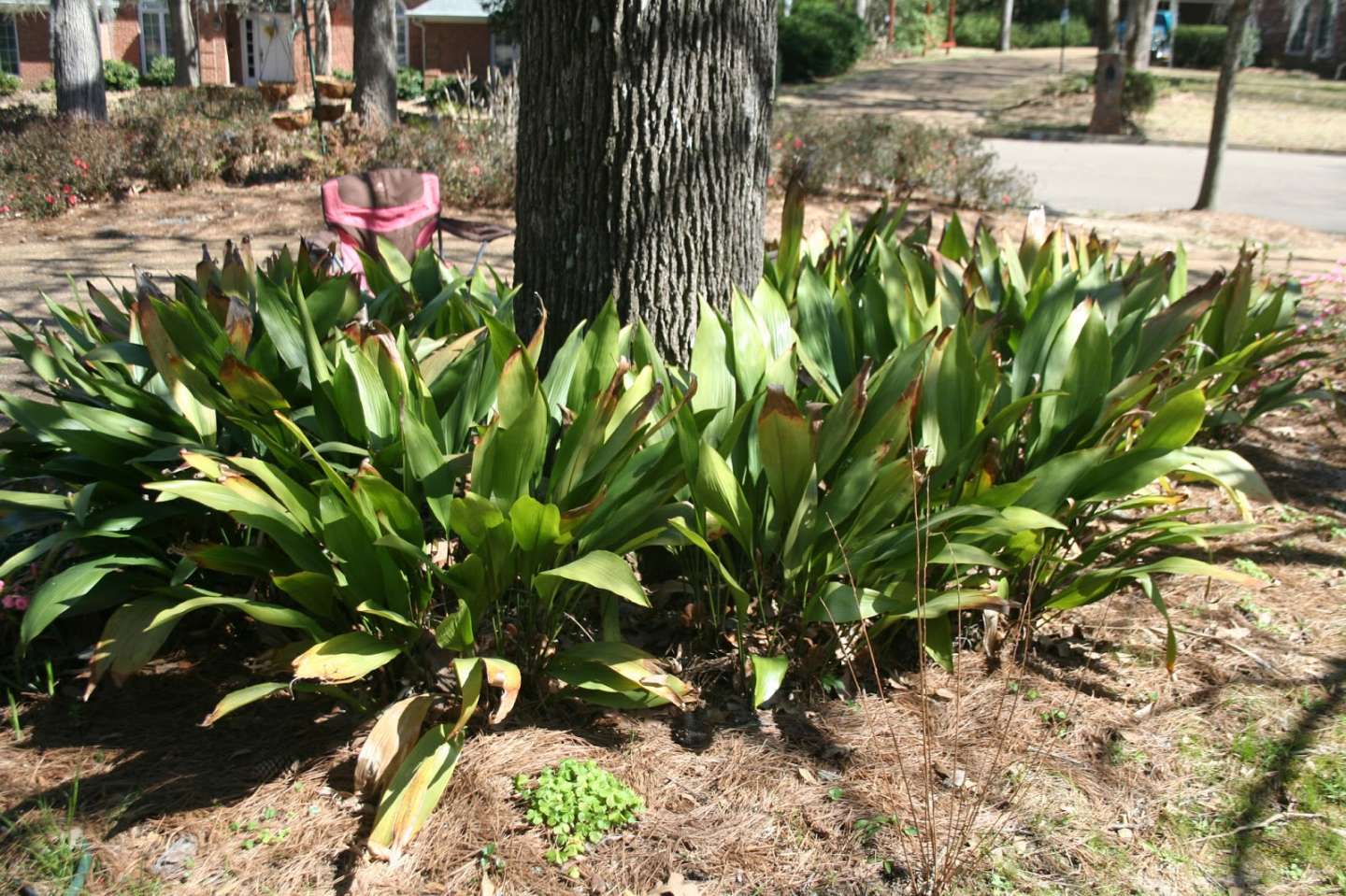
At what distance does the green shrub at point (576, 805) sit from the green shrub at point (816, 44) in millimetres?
32425

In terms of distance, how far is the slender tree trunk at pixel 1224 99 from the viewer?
11180mm

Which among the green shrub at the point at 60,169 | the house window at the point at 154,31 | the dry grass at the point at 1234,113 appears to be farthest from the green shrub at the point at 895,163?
the house window at the point at 154,31

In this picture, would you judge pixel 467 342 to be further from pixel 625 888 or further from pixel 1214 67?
pixel 1214 67

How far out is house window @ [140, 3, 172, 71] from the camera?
133 feet

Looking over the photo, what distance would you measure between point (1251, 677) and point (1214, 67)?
4226 centimetres

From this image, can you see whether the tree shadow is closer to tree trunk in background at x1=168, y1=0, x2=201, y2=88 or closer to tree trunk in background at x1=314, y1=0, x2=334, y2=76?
tree trunk in background at x1=168, y1=0, x2=201, y2=88

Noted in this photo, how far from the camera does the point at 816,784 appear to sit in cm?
273

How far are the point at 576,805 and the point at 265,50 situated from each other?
137ft

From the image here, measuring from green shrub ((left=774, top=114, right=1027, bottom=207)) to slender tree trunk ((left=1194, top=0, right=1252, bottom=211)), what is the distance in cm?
197

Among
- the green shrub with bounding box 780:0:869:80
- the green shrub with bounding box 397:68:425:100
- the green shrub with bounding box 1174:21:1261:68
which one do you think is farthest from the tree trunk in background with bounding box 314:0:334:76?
the green shrub with bounding box 1174:21:1261:68

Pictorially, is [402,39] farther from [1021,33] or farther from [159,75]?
[1021,33]

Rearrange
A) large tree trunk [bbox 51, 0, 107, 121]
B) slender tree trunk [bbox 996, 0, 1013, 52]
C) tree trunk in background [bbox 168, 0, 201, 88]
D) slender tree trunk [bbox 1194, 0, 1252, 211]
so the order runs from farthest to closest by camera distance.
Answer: slender tree trunk [bbox 996, 0, 1013, 52] < tree trunk in background [bbox 168, 0, 201, 88] < large tree trunk [bbox 51, 0, 107, 121] < slender tree trunk [bbox 1194, 0, 1252, 211]

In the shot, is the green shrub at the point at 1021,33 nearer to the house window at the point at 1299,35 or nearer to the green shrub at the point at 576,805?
the house window at the point at 1299,35

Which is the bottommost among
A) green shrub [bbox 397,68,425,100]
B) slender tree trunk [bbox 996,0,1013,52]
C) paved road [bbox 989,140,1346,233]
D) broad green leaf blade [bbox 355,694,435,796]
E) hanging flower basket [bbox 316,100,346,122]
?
broad green leaf blade [bbox 355,694,435,796]
